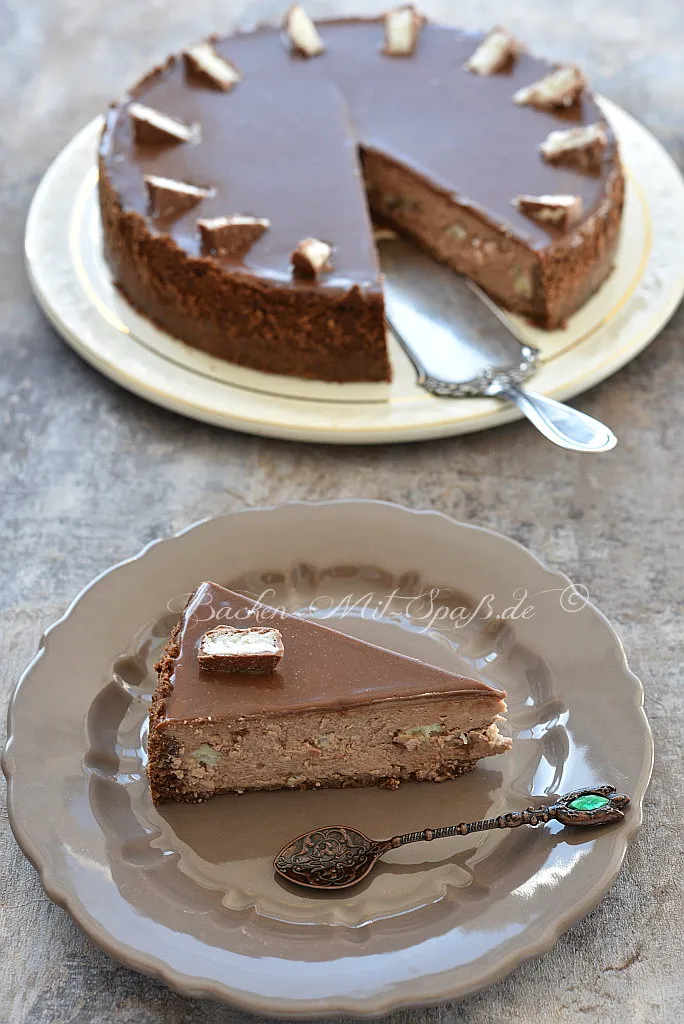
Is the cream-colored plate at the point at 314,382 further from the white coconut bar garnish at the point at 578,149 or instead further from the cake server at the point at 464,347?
the white coconut bar garnish at the point at 578,149

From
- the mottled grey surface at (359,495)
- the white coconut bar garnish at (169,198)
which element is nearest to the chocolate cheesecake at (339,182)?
the white coconut bar garnish at (169,198)

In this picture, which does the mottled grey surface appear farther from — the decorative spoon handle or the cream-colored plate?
the decorative spoon handle

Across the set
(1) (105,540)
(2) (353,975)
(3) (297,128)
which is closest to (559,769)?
(2) (353,975)

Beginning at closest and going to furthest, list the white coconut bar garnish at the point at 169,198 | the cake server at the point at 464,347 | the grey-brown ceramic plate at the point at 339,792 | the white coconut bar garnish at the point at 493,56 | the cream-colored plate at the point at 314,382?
the grey-brown ceramic plate at the point at 339,792 < the cake server at the point at 464,347 < the cream-colored plate at the point at 314,382 < the white coconut bar garnish at the point at 169,198 < the white coconut bar garnish at the point at 493,56

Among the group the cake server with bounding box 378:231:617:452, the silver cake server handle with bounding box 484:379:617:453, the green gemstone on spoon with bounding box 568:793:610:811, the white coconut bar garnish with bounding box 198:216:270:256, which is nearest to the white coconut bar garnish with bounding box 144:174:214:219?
the white coconut bar garnish with bounding box 198:216:270:256

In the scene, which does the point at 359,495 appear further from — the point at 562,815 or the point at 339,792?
the point at 562,815

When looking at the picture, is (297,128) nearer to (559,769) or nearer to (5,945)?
(559,769)
